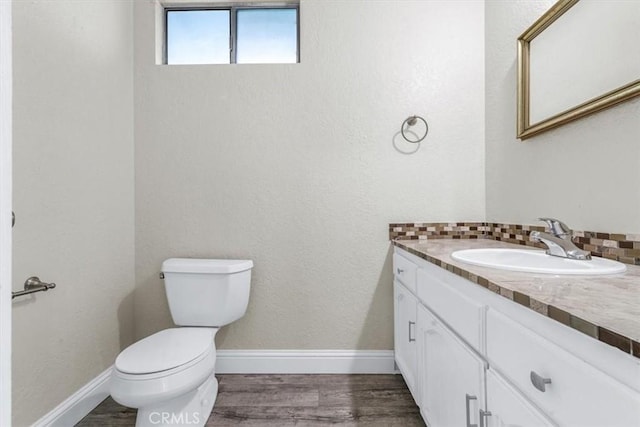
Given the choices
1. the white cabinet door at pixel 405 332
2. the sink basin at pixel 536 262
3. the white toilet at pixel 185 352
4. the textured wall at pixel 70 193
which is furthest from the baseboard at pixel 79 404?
the sink basin at pixel 536 262

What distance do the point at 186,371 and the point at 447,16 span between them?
2.33 m

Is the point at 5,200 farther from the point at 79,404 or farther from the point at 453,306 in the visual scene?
the point at 79,404

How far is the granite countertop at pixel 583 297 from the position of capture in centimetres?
44

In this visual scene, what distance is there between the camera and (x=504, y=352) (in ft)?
2.32

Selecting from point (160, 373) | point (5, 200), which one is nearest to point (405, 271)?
point (160, 373)

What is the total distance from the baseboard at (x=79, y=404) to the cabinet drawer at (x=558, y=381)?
176cm

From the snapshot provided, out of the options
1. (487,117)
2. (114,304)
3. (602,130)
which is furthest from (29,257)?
(487,117)

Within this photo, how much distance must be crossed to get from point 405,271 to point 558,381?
38.2 inches

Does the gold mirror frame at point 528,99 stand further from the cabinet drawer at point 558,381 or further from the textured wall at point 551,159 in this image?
the cabinet drawer at point 558,381

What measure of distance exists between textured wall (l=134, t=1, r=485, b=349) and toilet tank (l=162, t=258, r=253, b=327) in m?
0.23

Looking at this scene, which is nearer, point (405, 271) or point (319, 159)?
point (405, 271)

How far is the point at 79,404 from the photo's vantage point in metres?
1.44

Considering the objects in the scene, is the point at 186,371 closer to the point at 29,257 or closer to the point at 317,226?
the point at 29,257

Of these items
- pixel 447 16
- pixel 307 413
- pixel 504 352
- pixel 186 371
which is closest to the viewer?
pixel 504 352
